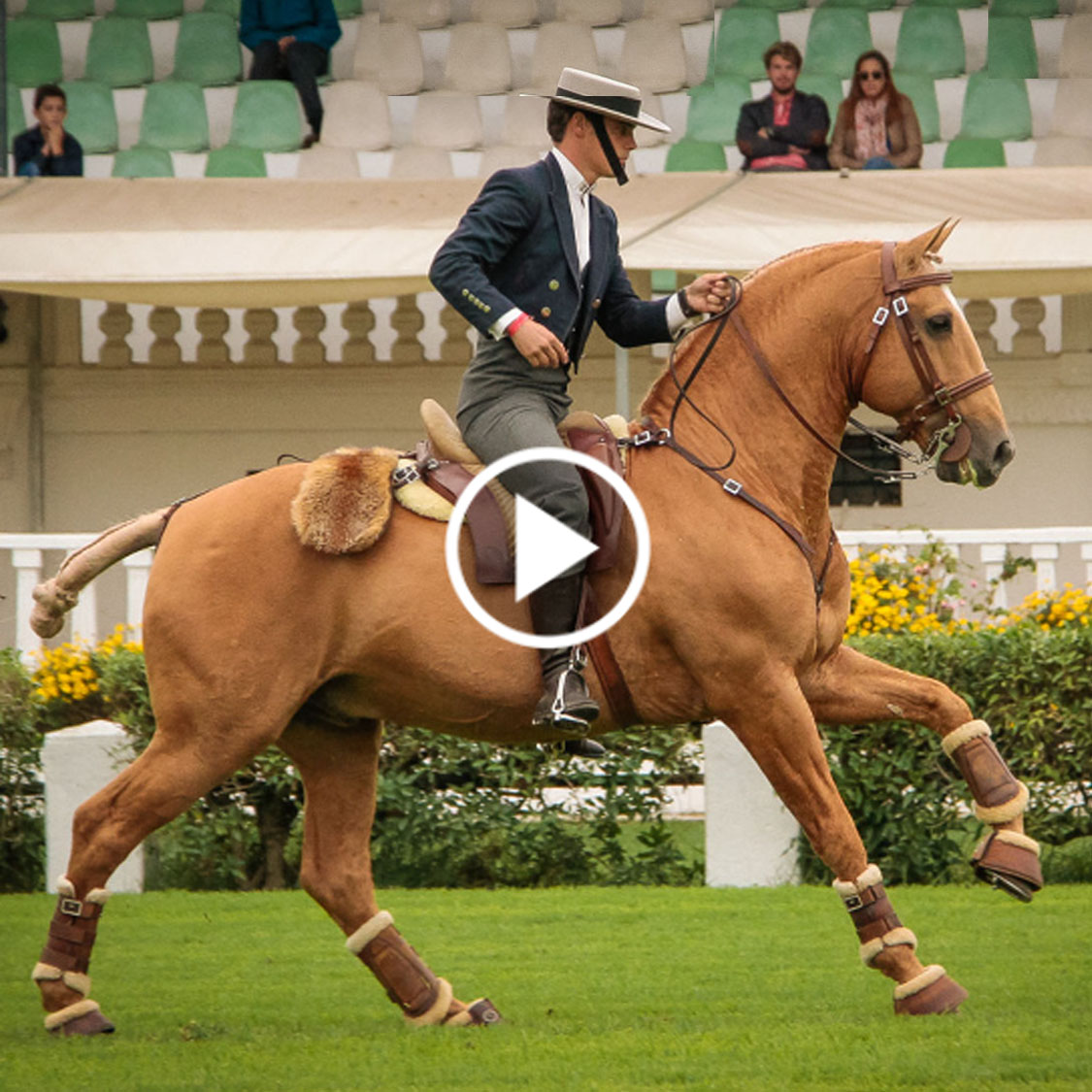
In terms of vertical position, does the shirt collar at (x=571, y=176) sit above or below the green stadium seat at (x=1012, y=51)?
below

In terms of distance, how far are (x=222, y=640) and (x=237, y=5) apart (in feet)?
43.0

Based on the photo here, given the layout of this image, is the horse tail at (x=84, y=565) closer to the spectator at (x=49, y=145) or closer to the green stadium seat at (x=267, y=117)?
the spectator at (x=49, y=145)

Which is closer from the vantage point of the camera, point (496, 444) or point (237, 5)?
point (496, 444)

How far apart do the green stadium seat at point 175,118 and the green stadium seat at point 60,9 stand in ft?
3.62

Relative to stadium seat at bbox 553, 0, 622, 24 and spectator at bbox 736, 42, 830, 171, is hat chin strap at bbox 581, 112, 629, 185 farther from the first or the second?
stadium seat at bbox 553, 0, 622, 24

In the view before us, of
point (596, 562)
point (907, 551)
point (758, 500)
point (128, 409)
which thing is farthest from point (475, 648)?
point (128, 409)

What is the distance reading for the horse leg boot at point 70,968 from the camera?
6.27 m

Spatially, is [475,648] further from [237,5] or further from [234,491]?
[237,5]

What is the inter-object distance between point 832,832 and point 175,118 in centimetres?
1343

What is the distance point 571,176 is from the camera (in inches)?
253

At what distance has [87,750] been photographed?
944 centimetres

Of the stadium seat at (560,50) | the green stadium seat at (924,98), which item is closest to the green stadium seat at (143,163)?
the stadium seat at (560,50)

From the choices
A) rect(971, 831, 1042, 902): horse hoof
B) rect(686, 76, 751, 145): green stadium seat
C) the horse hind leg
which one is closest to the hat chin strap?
the horse hind leg
